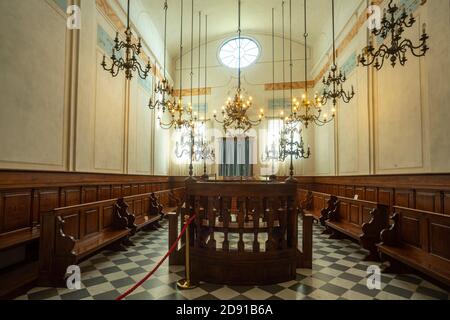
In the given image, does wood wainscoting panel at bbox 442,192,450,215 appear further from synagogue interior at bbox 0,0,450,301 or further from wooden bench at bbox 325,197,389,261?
wooden bench at bbox 325,197,389,261

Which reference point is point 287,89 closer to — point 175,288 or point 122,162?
point 122,162

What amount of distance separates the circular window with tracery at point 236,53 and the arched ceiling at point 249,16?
2.36ft

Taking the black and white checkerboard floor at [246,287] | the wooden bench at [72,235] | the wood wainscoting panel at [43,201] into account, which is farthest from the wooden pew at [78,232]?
the wood wainscoting panel at [43,201]

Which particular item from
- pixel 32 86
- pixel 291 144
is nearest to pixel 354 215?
pixel 291 144

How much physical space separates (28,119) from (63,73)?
1.41m

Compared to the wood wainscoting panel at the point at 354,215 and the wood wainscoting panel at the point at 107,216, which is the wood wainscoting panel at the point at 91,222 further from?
the wood wainscoting panel at the point at 354,215

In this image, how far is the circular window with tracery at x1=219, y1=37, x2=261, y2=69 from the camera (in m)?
13.3

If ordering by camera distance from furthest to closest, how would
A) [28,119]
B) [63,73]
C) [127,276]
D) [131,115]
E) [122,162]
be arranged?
[131,115] → [122,162] → [63,73] → [28,119] → [127,276]

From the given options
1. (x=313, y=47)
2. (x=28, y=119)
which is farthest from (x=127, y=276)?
(x=313, y=47)

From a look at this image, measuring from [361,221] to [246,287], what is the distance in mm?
3099

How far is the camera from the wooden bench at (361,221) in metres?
4.20

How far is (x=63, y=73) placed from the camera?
506 cm

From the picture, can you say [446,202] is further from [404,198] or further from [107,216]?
[107,216]

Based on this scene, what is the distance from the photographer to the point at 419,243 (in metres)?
3.44
